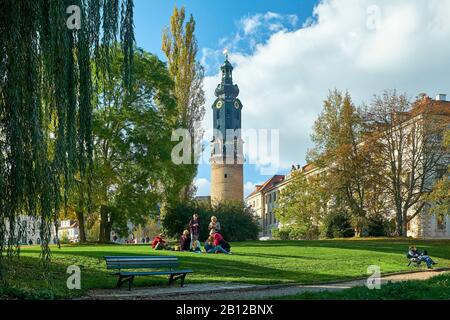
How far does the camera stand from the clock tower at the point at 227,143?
88.4 metres

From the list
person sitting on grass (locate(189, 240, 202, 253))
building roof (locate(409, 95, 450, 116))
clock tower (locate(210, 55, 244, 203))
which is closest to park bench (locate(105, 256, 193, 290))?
person sitting on grass (locate(189, 240, 202, 253))

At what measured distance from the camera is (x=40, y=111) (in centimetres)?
862

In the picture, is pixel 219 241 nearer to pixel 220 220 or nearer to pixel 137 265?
pixel 137 265

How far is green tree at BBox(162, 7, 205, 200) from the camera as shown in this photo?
43.8 m

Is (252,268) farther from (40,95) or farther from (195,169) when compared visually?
(195,169)

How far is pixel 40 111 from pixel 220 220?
28.6 meters

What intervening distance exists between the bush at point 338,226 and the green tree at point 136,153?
1509cm

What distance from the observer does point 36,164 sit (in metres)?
8.41

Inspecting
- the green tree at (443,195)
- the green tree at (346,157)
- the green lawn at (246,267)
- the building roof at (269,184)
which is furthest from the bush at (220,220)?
the building roof at (269,184)

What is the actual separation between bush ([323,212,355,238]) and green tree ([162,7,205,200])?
11334mm

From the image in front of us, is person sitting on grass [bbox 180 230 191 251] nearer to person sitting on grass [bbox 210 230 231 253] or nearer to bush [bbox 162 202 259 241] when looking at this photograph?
person sitting on grass [bbox 210 230 231 253]

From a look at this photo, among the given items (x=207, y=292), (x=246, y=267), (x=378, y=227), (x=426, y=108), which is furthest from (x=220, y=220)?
(x=207, y=292)

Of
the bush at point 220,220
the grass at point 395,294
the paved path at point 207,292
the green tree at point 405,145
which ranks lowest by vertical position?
the paved path at point 207,292

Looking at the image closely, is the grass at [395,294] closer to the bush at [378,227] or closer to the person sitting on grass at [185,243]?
the person sitting on grass at [185,243]
